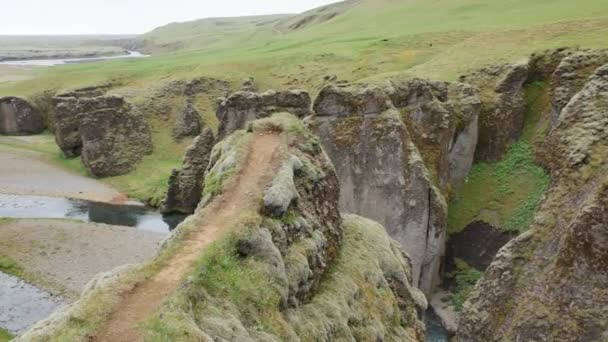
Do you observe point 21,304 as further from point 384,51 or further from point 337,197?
point 384,51

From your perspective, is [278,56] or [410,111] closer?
[410,111]

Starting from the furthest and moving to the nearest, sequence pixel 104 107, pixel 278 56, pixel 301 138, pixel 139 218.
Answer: pixel 278 56 < pixel 104 107 < pixel 139 218 < pixel 301 138

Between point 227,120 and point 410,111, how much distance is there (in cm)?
2291

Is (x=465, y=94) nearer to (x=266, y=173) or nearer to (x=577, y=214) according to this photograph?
(x=577, y=214)

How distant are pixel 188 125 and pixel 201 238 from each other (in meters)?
72.6

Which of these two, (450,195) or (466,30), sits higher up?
(466,30)

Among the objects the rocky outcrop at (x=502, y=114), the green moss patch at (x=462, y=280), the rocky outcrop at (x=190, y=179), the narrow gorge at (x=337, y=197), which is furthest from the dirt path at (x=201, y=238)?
the rocky outcrop at (x=190, y=179)

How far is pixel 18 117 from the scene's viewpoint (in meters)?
106

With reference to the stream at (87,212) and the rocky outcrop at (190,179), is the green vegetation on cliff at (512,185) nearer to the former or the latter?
the rocky outcrop at (190,179)

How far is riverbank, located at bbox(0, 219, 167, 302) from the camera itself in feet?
151

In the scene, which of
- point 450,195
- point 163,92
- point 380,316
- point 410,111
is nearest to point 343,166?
point 410,111

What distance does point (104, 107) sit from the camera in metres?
86.3

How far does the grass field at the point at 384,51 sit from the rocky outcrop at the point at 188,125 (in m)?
2.15

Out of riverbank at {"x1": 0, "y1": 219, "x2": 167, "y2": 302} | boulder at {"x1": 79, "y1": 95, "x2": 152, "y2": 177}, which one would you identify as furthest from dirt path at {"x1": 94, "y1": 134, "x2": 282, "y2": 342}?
boulder at {"x1": 79, "y1": 95, "x2": 152, "y2": 177}
